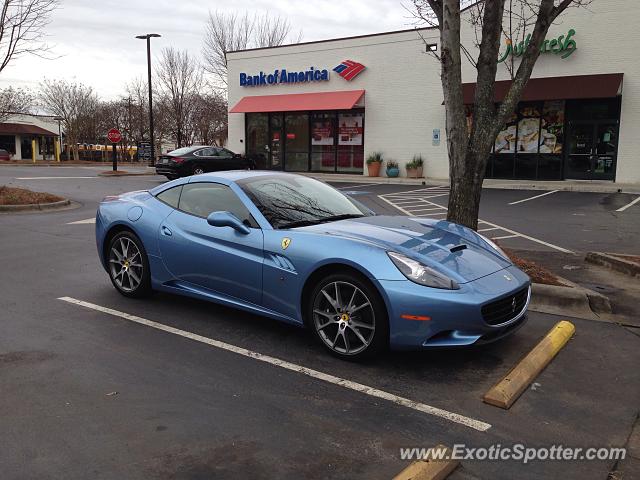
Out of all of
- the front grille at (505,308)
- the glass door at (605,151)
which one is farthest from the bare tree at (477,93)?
the glass door at (605,151)

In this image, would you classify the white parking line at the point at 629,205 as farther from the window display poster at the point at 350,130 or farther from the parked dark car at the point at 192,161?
the parked dark car at the point at 192,161

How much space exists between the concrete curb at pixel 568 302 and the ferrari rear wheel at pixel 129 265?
3.93 metres

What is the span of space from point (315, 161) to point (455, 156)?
21.1m

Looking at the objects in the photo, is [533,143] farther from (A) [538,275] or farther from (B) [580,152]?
(A) [538,275]

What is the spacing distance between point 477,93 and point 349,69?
19581mm

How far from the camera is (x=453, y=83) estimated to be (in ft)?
23.3

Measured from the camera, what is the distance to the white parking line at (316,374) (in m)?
3.42

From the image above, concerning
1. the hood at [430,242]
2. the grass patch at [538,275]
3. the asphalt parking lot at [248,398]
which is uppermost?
the hood at [430,242]

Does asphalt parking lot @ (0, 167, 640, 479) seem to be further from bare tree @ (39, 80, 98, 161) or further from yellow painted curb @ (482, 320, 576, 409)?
bare tree @ (39, 80, 98, 161)

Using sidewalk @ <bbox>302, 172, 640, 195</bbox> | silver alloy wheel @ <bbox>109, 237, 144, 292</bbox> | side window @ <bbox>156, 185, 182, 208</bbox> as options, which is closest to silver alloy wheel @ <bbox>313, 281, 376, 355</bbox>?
side window @ <bbox>156, 185, 182, 208</bbox>

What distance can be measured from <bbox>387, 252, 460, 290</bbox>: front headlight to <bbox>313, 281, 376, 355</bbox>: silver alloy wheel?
343mm

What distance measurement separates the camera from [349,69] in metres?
25.9

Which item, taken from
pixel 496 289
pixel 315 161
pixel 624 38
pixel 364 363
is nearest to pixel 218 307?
pixel 364 363

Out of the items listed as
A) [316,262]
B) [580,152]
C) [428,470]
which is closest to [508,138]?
[580,152]
